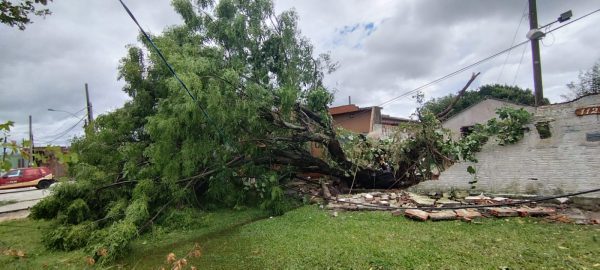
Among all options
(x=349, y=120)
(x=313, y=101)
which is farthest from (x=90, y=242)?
(x=349, y=120)

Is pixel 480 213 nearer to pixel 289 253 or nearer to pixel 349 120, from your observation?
pixel 289 253

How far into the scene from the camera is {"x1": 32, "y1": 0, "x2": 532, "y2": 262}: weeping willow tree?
17.8ft

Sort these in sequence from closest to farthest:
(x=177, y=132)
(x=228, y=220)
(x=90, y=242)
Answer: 1. (x=90, y=242)
2. (x=177, y=132)
3. (x=228, y=220)

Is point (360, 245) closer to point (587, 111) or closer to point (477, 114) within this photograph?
point (587, 111)

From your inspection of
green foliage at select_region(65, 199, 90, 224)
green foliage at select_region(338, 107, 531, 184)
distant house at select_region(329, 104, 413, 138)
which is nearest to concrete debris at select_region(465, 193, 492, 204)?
green foliage at select_region(338, 107, 531, 184)

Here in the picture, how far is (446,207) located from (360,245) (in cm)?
223

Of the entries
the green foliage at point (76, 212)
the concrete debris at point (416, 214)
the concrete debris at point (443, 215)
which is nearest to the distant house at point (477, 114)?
the concrete debris at point (443, 215)

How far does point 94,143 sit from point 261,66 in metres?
4.33

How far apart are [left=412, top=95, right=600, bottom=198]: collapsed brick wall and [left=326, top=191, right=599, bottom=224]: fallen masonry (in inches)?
14.5

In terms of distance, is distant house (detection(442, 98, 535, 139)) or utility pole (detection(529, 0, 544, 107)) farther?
distant house (detection(442, 98, 535, 139))

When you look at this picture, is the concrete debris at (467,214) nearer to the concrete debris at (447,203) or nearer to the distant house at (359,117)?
the concrete debris at (447,203)

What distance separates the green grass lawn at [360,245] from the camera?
3.30 m

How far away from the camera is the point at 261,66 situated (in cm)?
747

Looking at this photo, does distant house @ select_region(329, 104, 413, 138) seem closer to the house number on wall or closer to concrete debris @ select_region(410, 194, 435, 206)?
concrete debris @ select_region(410, 194, 435, 206)
